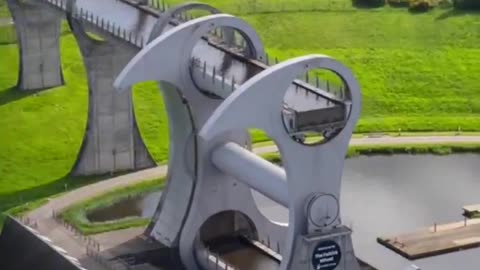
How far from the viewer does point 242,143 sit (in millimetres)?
65750

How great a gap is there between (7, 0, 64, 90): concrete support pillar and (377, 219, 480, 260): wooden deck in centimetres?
3707

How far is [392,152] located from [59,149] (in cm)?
2226

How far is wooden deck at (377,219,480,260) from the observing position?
66.1m

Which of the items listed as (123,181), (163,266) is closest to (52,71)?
(123,181)

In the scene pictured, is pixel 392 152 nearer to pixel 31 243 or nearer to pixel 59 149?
pixel 59 149

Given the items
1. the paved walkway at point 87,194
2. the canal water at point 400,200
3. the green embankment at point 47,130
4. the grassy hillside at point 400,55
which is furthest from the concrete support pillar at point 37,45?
the canal water at point 400,200

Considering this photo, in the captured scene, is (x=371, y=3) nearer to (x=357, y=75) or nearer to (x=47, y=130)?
(x=357, y=75)

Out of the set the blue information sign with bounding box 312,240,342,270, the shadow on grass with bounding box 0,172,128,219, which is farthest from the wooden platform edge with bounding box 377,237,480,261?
the shadow on grass with bounding box 0,172,128,219

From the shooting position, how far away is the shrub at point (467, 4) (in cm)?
11919

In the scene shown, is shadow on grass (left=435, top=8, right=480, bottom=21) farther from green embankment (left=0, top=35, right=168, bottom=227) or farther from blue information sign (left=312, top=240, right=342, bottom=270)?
blue information sign (left=312, top=240, right=342, bottom=270)

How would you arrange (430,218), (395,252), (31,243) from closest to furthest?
(31,243), (395,252), (430,218)

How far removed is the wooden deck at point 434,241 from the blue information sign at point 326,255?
8.65 metres

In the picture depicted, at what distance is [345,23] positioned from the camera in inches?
4587

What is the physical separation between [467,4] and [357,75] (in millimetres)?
22150
